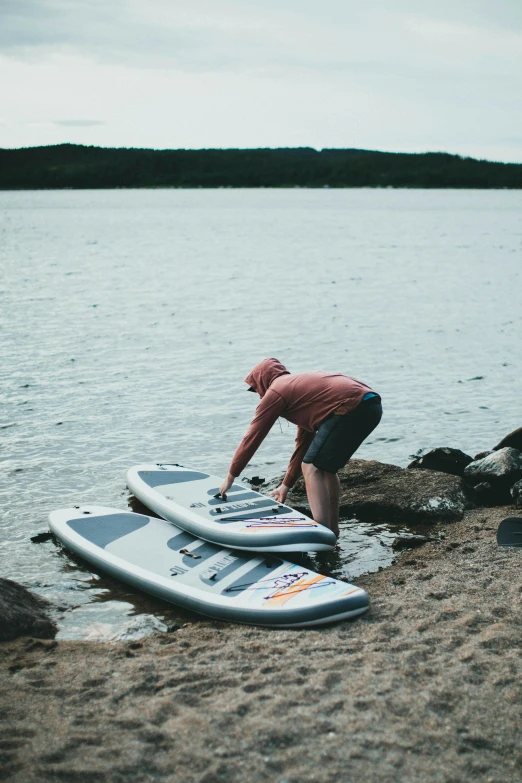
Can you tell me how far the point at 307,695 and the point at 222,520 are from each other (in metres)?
2.82

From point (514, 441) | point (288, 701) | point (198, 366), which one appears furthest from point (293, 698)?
point (198, 366)


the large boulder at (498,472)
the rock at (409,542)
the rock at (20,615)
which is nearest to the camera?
the rock at (20,615)

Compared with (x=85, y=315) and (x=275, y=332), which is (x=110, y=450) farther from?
(x=85, y=315)

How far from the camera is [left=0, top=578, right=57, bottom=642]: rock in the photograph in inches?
218

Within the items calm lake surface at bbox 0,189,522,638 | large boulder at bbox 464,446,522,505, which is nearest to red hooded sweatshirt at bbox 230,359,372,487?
calm lake surface at bbox 0,189,522,638

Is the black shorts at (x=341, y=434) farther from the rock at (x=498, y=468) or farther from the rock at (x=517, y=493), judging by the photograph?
the rock at (x=498, y=468)

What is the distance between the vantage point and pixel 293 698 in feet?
14.1

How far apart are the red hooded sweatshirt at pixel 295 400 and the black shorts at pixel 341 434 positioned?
0.07 meters

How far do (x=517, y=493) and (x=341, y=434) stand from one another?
2.77m

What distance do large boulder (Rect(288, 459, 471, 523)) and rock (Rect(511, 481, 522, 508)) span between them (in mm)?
489

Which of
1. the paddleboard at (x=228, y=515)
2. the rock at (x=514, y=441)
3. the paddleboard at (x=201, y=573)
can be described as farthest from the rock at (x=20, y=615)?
the rock at (x=514, y=441)

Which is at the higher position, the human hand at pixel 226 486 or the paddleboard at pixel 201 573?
the human hand at pixel 226 486

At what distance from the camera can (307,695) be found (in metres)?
4.34

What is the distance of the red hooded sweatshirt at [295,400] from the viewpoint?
257 inches
